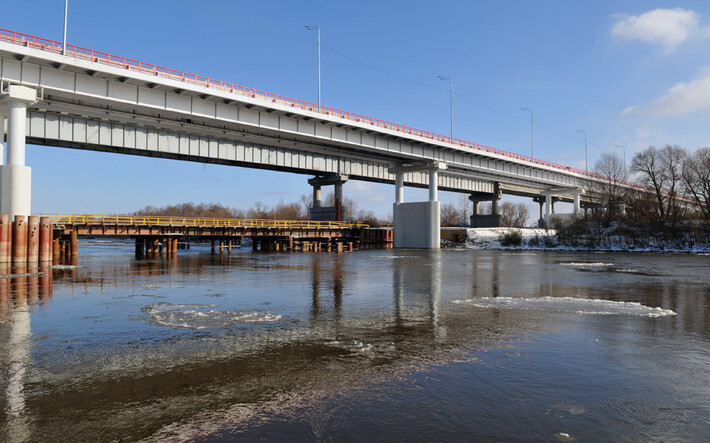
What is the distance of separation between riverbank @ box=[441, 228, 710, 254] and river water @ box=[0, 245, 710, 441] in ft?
170

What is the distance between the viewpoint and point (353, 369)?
6.97m

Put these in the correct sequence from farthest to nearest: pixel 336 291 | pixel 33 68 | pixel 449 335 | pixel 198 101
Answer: pixel 198 101, pixel 33 68, pixel 336 291, pixel 449 335

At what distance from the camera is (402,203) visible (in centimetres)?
6412

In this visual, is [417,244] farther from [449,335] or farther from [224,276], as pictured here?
[449,335]

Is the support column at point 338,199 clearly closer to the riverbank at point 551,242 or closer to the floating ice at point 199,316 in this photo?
the riverbank at point 551,242

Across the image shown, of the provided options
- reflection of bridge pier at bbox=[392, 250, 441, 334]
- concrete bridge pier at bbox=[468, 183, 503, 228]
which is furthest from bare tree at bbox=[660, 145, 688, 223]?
reflection of bridge pier at bbox=[392, 250, 441, 334]

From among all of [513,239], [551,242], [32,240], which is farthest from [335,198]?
[32,240]

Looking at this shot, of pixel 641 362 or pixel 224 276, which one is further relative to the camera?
pixel 224 276

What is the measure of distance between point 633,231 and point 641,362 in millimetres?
63680

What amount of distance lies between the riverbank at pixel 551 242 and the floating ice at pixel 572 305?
169 feet

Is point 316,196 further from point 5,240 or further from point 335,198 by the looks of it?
point 5,240

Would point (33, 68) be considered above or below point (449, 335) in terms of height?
above

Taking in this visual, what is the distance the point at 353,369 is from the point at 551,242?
65004mm

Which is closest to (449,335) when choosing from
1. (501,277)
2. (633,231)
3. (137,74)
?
(501,277)
